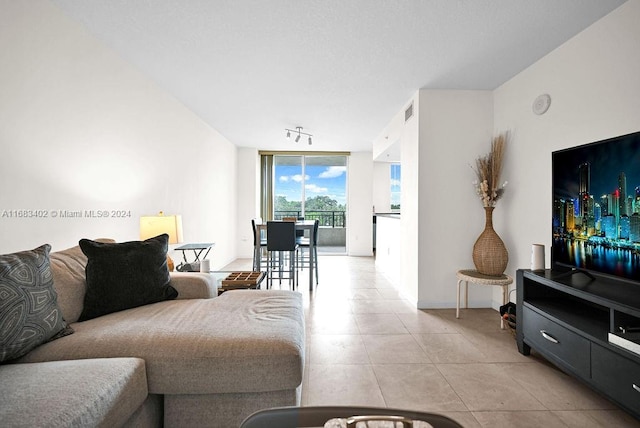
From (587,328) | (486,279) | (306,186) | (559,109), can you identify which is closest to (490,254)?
(486,279)

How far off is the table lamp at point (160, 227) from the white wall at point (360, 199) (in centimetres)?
486

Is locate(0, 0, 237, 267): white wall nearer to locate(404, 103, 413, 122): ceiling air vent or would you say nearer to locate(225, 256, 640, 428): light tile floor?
locate(225, 256, 640, 428): light tile floor

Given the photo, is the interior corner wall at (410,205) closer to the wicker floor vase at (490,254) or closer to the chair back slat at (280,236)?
the wicker floor vase at (490,254)

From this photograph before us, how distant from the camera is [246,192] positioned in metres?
6.92

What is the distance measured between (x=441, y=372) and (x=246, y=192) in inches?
225

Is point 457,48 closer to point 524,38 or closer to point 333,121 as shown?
point 524,38

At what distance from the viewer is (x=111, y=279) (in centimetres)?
179

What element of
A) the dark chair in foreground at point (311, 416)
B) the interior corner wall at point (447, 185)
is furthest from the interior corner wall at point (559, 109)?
the dark chair in foreground at point (311, 416)

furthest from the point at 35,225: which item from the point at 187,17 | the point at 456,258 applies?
the point at 456,258

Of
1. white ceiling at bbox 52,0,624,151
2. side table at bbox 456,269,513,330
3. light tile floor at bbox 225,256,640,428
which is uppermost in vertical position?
white ceiling at bbox 52,0,624,151

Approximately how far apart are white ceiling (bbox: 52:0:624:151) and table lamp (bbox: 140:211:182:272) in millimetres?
1484

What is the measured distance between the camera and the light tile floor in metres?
1.68

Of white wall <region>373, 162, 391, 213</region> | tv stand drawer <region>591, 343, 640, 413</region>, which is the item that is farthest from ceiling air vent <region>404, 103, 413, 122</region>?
white wall <region>373, 162, 391, 213</region>

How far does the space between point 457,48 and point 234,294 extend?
108 inches
